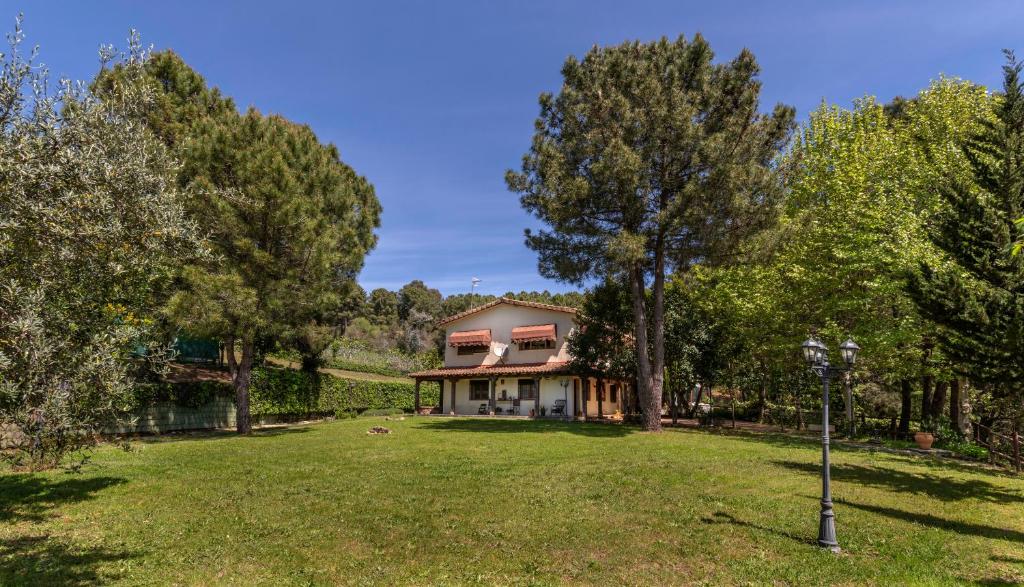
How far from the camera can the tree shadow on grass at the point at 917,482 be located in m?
11.4

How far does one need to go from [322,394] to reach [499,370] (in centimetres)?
1108

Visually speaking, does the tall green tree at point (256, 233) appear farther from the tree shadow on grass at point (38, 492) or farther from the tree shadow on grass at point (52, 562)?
the tree shadow on grass at point (52, 562)

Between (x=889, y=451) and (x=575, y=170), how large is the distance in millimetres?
16088

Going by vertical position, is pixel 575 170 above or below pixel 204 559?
above

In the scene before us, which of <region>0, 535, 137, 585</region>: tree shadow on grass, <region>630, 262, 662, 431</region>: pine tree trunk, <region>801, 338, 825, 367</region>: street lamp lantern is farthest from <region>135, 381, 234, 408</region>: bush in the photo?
<region>801, 338, 825, 367</region>: street lamp lantern

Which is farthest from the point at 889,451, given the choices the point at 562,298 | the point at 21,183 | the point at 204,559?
the point at 562,298

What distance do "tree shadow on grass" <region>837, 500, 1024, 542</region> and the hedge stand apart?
83.7ft

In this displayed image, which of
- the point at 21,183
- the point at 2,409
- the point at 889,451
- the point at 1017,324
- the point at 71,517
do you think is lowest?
the point at 889,451

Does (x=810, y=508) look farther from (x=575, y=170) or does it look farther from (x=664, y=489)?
(x=575, y=170)

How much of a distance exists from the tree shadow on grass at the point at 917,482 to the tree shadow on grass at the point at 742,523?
5.37 meters

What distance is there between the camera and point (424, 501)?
380 inches

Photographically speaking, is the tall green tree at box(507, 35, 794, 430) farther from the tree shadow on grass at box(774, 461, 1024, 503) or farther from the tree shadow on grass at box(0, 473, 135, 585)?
the tree shadow on grass at box(0, 473, 135, 585)

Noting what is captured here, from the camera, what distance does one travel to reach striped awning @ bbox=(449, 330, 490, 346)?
117 feet

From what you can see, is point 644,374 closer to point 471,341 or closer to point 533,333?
point 533,333
